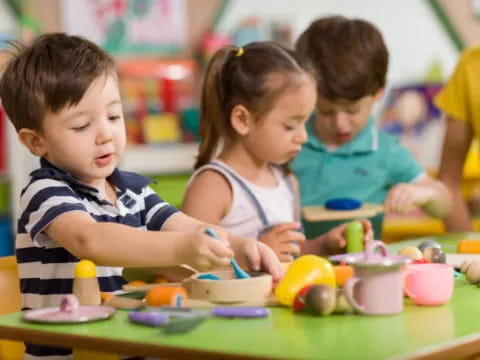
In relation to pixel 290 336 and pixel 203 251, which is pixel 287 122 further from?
pixel 290 336

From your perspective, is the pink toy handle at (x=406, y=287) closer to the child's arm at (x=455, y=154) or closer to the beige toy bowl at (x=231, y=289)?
the beige toy bowl at (x=231, y=289)

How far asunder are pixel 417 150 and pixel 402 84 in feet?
1.09

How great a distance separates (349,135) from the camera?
223 centimetres

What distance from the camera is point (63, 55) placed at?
143 centimetres

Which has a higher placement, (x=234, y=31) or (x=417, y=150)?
Result: (x=234, y=31)

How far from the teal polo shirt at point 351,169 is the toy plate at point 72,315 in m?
1.18

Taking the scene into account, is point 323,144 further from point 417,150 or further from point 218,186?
point 417,150

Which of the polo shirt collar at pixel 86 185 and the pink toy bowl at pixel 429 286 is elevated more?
the polo shirt collar at pixel 86 185

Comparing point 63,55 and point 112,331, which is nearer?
point 112,331

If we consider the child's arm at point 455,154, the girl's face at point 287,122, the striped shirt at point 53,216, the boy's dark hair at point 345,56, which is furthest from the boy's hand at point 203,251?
the child's arm at point 455,154

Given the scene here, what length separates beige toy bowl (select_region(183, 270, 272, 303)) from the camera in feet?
3.88

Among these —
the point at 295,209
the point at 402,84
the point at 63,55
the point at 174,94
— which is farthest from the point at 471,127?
the point at 402,84

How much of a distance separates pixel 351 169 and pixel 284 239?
0.67 m

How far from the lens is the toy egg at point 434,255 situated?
1430 mm
